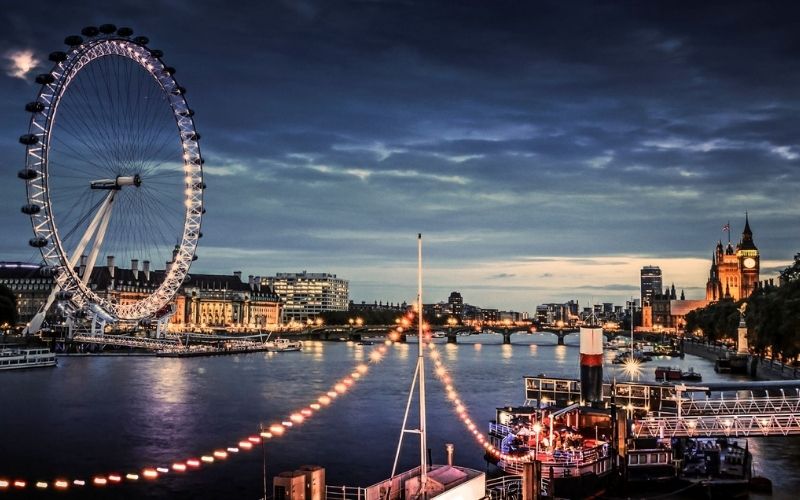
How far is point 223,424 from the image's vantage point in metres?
46.6

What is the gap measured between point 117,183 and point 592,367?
2178 inches

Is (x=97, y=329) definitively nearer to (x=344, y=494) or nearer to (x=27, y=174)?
(x=27, y=174)

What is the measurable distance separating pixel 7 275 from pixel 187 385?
129 m

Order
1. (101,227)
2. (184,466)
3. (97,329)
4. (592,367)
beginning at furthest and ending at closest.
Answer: (97,329) < (101,227) < (592,367) < (184,466)

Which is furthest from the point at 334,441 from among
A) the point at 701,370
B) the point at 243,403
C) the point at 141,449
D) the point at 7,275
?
the point at 7,275

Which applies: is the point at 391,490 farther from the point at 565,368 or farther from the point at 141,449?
the point at 565,368

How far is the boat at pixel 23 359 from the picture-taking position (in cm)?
8056

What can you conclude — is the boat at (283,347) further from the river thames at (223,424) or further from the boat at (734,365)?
the boat at (734,365)

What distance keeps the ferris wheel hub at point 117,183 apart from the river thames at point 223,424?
17.3 metres

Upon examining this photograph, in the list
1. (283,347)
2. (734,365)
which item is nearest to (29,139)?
(734,365)

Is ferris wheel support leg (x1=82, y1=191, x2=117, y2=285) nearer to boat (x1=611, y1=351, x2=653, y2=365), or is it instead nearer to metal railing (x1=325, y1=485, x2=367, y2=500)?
boat (x1=611, y1=351, x2=653, y2=365)

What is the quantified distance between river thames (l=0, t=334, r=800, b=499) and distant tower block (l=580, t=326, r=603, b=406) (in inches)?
218

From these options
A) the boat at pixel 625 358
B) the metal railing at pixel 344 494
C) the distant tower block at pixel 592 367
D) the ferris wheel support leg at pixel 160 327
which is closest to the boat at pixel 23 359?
the ferris wheel support leg at pixel 160 327

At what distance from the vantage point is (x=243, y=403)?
184 feet
